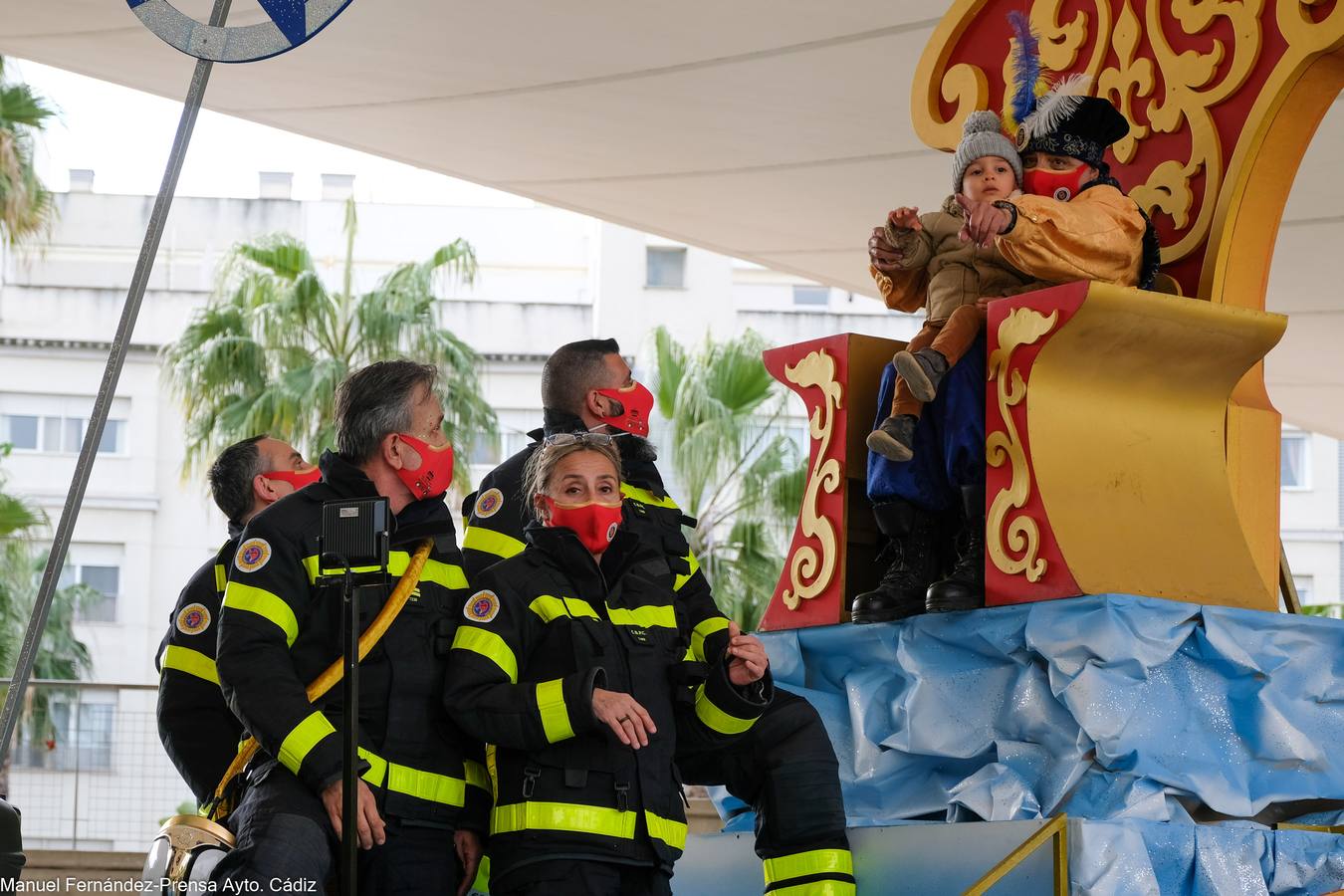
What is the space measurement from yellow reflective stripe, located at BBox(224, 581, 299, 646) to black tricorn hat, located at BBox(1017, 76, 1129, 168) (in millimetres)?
2084

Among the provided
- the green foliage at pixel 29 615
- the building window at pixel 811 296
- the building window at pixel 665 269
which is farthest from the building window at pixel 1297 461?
the green foliage at pixel 29 615

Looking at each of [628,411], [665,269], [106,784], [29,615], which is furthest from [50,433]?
[628,411]

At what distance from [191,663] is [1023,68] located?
244 centimetres

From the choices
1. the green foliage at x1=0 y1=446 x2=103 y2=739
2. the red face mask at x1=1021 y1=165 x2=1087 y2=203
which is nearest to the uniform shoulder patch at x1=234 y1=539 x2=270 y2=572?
the red face mask at x1=1021 y1=165 x2=1087 y2=203

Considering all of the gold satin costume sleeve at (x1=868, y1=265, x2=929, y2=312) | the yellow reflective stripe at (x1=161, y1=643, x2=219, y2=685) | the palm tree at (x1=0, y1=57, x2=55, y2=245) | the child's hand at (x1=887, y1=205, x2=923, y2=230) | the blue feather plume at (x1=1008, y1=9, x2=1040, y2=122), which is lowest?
the yellow reflective stripe at (x1=161, y1=643, x2=219, y2=685)

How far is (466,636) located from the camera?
3.27 metres

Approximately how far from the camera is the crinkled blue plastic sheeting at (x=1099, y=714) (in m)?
3.61

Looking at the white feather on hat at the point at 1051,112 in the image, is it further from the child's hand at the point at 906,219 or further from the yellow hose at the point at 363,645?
the yellow hose at the point at 363,645

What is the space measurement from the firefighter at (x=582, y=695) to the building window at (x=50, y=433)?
22.5 meters

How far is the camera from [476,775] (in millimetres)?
3383

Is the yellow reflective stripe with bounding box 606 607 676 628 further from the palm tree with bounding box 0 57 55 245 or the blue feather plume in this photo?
the palm tree with bounding box 0 57 55 245

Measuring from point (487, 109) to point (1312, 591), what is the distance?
22379 millimetres

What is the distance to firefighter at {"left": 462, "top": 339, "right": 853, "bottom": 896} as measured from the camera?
140 inches

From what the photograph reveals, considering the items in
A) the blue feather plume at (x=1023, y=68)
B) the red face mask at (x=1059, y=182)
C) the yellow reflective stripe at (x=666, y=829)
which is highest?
the blue feather plume at (x=1023, y=68)
